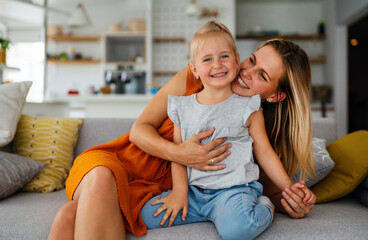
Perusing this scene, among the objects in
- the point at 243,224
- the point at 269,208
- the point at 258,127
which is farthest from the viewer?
the point at 258,127

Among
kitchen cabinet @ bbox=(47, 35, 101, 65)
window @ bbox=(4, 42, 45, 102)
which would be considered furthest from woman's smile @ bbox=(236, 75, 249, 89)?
window @ bbox=(4, 42, 45, 102)

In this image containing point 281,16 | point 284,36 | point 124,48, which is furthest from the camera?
point 124,48

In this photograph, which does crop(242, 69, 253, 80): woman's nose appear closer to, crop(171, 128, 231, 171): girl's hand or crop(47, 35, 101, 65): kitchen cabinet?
crop(171, 128, 231, 171): girl's hand

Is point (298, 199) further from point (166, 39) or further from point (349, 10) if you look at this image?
point (166, 39)

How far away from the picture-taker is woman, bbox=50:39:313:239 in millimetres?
966

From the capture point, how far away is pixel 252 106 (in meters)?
1.17

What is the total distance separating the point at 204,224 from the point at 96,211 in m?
0.39

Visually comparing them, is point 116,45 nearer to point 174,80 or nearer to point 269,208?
point 174,80

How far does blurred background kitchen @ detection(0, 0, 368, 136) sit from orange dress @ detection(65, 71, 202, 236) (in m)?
3.62

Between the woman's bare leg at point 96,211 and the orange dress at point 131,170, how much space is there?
0.03 m

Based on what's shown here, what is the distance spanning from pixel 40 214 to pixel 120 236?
1.38ft

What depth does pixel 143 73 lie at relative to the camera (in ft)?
20.3

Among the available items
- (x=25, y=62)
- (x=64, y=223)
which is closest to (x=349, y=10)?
(x=64, y=223)

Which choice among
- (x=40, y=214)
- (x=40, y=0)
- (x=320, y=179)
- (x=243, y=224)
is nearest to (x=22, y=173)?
(x=40, y=214)
